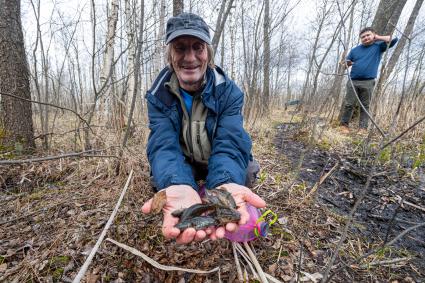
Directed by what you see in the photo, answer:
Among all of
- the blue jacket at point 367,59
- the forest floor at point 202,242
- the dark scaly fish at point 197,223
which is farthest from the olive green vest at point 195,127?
the blue jacket at point 367,59

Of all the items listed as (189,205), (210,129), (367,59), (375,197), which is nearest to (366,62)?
(367,59)

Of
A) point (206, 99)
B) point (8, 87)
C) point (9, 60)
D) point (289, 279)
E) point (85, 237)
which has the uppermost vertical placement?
point (9, 60)

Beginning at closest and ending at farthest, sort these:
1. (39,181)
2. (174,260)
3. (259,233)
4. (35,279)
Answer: (35,279) < (174,260) < (259,233) < (39,181)

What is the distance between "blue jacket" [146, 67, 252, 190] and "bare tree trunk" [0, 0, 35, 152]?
2428 mm

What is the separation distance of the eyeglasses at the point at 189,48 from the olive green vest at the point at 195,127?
0.77 ft

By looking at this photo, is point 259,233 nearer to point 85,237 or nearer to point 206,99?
point 206,99

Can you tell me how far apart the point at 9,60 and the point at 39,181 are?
1.75 metres

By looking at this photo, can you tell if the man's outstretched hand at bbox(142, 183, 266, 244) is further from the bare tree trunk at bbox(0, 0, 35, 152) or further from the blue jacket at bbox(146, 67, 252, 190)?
the bare tree trunk at bbox(0, 0, 35, 152)

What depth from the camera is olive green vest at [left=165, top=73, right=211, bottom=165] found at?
6.56ft

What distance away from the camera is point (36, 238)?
5.87 feet

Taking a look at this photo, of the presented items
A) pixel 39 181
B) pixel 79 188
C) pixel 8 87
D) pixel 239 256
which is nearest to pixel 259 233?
pixel 239 256

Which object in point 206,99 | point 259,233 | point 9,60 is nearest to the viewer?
point 259,233

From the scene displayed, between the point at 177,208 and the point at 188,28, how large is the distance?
1.35 meters

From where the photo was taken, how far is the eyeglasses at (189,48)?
1874mm
